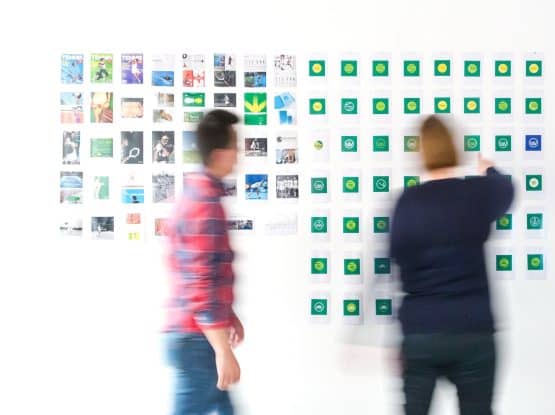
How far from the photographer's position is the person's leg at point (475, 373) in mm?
1587

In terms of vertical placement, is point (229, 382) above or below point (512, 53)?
below

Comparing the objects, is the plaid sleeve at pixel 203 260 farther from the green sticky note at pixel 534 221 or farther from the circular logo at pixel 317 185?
the green sticky note at pixel 534 221

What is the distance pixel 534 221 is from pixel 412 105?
2.16 feet

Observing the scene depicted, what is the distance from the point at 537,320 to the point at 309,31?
144cm

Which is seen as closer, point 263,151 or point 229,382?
point 229,382

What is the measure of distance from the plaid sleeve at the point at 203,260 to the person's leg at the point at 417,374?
1.62ft

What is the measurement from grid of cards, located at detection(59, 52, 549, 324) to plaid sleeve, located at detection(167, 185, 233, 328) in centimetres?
76

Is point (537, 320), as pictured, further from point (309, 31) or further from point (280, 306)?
point (309, 31)

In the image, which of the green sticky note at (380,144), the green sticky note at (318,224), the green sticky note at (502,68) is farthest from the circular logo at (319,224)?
the green sticky note at (502,68)

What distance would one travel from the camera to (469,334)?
5.17 ft

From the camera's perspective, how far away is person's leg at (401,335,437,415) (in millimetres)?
1616

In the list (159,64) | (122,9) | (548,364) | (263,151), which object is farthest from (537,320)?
(122,9)

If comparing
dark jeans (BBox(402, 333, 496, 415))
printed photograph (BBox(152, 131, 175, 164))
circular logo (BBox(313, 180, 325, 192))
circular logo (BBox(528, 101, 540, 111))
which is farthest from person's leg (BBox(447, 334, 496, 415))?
printed photograph (BBox(152, 131, 175, 164))

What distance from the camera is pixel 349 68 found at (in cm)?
238
